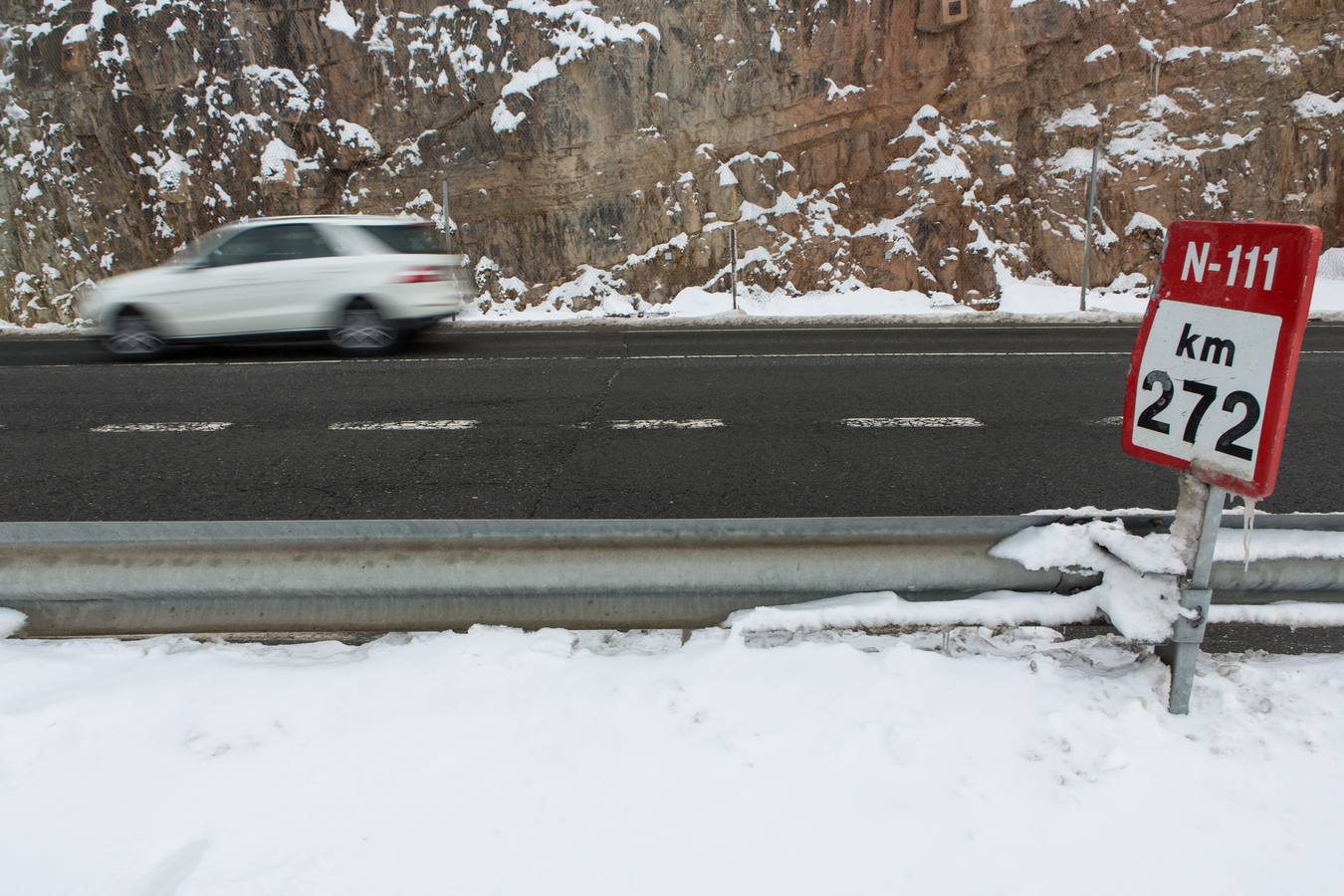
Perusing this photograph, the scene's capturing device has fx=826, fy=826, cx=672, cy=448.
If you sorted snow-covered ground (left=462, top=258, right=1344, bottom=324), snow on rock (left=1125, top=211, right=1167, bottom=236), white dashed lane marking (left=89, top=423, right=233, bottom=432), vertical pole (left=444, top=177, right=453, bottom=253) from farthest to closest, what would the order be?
snow on rock (left=1125, top=211, right=1167, bottom=236) → vertical pole (left=444, top=177, right=453, bottom=253) → snow-covered ground (left=462, top=258, right=1344, bottom=324) → white dashed lane marking (left=89, top=423, right=233, bottom=432)

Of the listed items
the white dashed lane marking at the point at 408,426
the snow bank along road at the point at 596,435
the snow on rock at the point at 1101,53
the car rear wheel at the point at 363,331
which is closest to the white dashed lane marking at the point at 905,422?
the snow bank along road at the point at 596,435

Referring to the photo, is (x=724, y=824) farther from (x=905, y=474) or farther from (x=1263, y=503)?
(x=1263, y=503)

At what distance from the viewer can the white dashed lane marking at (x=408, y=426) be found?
20.8ft

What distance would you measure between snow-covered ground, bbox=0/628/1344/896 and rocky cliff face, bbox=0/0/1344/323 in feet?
52.8

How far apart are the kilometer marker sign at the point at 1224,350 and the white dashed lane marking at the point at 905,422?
3764 millimetres

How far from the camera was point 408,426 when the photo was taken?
6.42m

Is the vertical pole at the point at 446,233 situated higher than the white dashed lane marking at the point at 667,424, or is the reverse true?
the vertical pole at the point at 446,233

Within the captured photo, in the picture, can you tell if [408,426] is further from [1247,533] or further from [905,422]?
[1247,533]

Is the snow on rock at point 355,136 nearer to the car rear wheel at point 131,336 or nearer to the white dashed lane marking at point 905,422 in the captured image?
the car rear wheel at point 131,336

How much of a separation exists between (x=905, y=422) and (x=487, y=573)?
4321mm

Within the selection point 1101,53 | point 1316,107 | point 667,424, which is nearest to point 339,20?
point 1101,53

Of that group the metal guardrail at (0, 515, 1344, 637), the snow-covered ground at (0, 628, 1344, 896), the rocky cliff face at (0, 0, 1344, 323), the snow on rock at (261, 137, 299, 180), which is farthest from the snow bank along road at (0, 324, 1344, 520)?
the snow on rock at (261, 137, 299, 180)

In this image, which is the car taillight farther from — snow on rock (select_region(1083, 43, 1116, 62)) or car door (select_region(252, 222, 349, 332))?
snow on rock (select_region(1083, 43, 1116, 62))

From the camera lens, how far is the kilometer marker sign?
7.04ft
